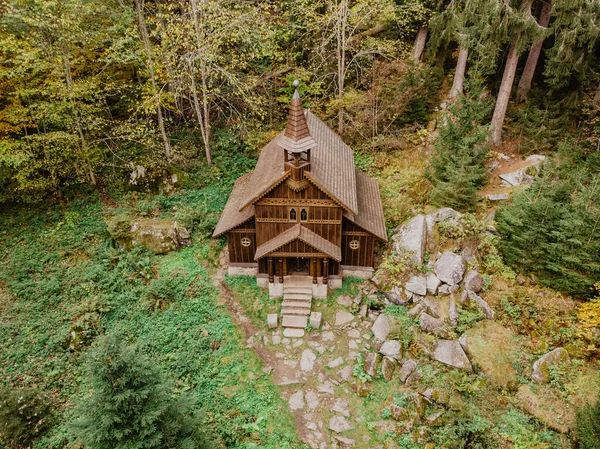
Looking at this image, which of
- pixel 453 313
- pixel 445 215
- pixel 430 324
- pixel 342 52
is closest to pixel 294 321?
pixel 430 324

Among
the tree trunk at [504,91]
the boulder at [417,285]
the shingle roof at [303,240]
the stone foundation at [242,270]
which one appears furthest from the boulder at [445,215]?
the stone foundation at [242,270]

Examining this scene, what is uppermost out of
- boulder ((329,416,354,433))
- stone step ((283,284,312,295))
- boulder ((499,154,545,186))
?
boulder ((499,154,545,186))

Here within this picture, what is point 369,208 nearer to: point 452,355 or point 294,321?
point 294,321

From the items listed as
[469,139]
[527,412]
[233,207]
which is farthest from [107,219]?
[527,412]

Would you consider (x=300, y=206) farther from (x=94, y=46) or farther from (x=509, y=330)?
(x=94, y=46)

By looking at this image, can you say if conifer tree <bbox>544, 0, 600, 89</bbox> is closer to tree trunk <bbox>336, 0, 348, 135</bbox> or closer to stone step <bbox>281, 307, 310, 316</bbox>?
tree trunk <bbox>336, 0, 348, 135</bbox>

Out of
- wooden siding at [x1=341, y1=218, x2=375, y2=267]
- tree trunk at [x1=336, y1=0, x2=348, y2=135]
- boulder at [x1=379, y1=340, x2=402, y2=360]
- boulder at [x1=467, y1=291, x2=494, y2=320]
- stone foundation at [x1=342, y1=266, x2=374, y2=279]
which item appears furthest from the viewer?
tree trunk at [x1=336, y1=0, x2=348, y2=135]

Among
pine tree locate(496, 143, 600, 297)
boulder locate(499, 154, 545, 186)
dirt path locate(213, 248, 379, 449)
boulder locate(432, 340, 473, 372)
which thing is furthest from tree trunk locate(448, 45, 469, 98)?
dirt path locate(213, 248, 379, 449)
